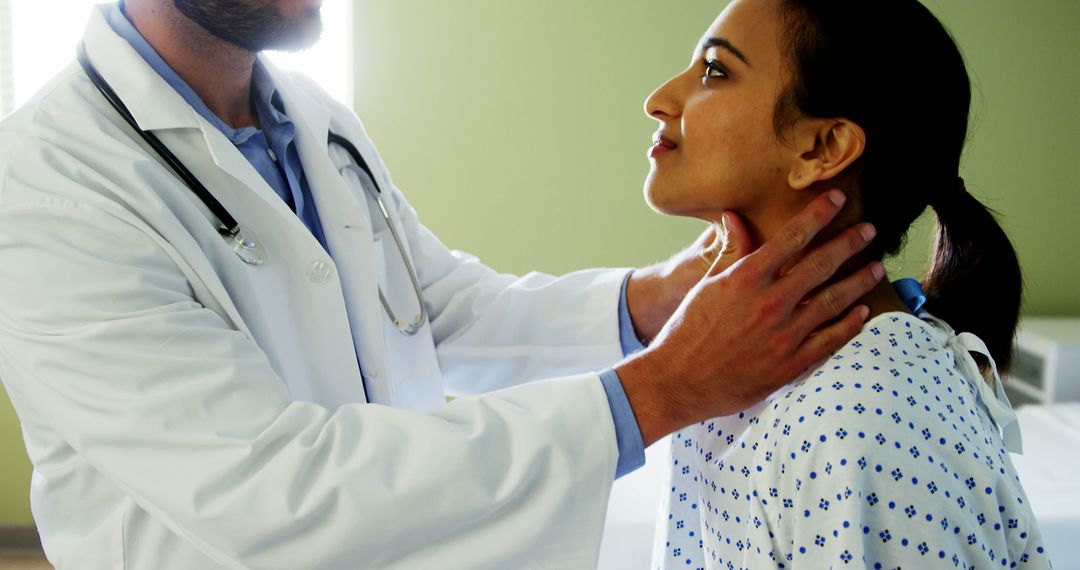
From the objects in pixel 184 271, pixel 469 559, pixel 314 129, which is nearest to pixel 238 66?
pixel 314 129

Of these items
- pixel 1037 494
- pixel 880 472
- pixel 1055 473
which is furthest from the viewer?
pixel 1055 473

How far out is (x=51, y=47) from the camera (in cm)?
275

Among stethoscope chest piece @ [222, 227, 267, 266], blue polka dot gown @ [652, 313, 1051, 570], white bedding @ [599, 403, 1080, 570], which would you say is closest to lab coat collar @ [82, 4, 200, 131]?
stethoscope chest piece @ [222, 227, 267, 266]

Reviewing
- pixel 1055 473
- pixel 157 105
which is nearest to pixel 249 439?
pixel 157 105

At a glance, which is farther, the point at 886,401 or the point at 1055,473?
the point at 1055,473

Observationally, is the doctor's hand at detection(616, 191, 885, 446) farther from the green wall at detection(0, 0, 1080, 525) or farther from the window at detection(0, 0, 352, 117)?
the window at detection(0, 0, 352, 117)

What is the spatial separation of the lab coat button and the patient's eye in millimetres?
515

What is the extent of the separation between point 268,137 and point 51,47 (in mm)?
1806

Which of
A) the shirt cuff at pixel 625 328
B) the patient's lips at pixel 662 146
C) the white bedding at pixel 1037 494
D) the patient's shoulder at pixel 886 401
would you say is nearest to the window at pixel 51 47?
the white bedding at pixel 1037 494

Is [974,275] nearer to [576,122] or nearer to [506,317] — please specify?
[506,317]

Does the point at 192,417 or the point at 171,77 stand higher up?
the point at 171,77

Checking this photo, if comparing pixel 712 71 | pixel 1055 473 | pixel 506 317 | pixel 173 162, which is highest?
pixel 712 71

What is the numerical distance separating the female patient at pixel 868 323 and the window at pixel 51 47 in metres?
1.86

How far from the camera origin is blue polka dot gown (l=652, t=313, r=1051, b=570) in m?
0.89
